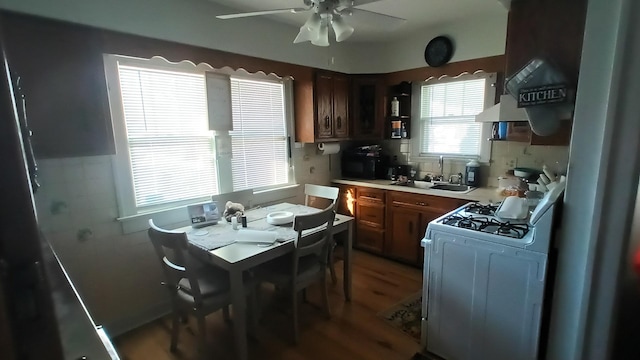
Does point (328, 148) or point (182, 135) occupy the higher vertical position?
point (182, 135)

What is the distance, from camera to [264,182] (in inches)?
132

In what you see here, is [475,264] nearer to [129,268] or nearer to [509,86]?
[509,86]

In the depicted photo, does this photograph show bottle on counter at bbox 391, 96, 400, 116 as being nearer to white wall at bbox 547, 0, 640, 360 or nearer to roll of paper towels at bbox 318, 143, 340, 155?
roll of paper towels at bbox 318, 143, 340, 155

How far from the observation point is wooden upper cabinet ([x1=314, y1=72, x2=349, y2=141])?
3.44 m

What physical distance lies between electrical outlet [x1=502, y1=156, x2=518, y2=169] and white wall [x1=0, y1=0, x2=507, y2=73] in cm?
104

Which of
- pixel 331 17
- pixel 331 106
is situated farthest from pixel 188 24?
pixel 331 106

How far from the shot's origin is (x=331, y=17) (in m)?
1.83

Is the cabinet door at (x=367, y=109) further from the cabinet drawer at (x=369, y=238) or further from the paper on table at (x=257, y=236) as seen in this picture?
the paper on table at (x=257, y=236)

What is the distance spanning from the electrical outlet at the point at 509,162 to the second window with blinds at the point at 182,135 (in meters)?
2.40

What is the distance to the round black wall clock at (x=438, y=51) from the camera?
126 inches

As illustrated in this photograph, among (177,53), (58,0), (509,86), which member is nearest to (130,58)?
(177,53)

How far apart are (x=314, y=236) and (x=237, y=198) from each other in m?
1.08

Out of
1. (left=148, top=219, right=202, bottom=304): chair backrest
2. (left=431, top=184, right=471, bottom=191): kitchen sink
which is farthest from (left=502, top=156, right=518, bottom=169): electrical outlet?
(left=148, top=219, right=202, bottom=304): chair backrest

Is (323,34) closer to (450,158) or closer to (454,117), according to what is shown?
(454,117)
